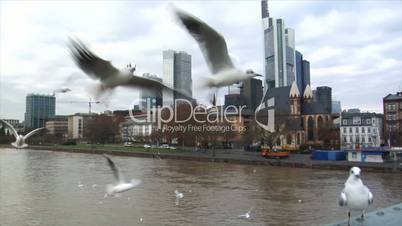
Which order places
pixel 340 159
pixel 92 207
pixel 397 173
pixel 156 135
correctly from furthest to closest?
pixel 156 135
pixel 340 159
pixel 397 173
pixel 92 207

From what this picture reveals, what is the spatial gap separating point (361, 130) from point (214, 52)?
85.8m

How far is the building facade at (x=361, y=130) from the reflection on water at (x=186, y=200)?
51.9 meters

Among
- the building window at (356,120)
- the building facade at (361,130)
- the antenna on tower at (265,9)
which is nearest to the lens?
the antenna on tower at (265,9)

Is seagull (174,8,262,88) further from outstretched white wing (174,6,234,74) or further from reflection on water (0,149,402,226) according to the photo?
reflection on water (0,149,402,226)

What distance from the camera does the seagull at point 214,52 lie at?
4.32 meters

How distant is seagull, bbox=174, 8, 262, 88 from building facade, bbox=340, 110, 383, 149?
8158 centimetres

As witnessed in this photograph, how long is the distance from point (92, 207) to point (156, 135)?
64613 mm

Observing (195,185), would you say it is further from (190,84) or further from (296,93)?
(296,93)

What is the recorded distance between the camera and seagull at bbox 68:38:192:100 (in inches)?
149

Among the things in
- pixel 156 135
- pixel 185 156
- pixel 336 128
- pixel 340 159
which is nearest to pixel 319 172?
pixel 340 159

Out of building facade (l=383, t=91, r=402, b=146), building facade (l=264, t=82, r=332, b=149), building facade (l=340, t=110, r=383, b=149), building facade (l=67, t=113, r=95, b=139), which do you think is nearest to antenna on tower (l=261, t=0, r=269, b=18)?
building facade (l=67, t=113, r=95, b=139)

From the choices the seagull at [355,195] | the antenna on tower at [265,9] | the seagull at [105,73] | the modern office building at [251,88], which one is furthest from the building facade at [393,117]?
the seagull at [105,73]

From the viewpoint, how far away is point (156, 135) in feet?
276

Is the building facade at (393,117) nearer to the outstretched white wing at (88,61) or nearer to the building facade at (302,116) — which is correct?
the building facade at (302,116)
